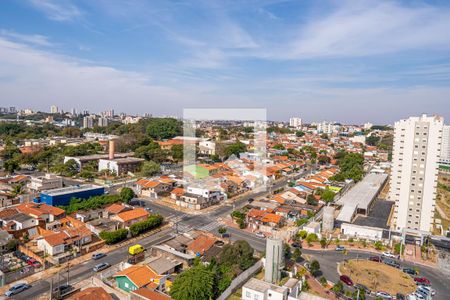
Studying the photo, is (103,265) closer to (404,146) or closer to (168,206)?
(168,206)

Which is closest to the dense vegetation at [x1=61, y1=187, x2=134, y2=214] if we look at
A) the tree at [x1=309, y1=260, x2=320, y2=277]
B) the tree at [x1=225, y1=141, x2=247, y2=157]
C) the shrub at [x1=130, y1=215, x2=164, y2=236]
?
the shrub at [x1=130, y1=215, x2=164, y2=236]

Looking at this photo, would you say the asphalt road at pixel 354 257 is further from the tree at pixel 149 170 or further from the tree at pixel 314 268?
the tree at pixel 149 170

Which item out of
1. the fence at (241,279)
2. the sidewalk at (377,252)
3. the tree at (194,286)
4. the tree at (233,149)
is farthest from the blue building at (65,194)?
the tree at (233,149)

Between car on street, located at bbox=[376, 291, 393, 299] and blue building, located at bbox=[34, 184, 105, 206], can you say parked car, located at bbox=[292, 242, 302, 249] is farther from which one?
blue building, located at bbox=[34, 184, 105, 206]

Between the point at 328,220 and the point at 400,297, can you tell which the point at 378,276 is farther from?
the point at 328,220

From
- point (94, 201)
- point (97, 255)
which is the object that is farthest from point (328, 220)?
point (94, 201)

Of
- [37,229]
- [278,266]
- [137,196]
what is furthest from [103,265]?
[137,196]
